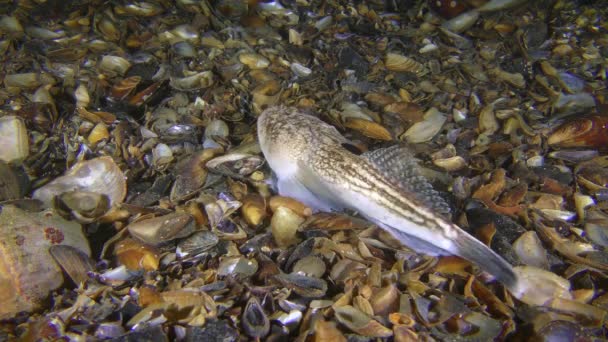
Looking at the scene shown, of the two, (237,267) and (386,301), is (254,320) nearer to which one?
(237,267)

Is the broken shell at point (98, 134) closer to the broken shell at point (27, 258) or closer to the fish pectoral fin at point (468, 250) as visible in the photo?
the broken shell at point (27, 258)

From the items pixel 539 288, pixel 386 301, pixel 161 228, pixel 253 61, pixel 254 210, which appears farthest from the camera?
pixel 253 61

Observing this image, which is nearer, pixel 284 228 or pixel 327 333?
pixel 327 333

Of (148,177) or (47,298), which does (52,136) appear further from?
(47,298)

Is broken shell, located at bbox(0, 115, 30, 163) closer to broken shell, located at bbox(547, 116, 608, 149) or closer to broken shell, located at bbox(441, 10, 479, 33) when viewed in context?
broken shell, located at bbox(547, 116, 608, 149)

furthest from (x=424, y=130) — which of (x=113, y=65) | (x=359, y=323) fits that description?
(x=113, y=65)

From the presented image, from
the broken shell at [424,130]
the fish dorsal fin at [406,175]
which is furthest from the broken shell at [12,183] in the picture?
the broken shell at [424,130]
